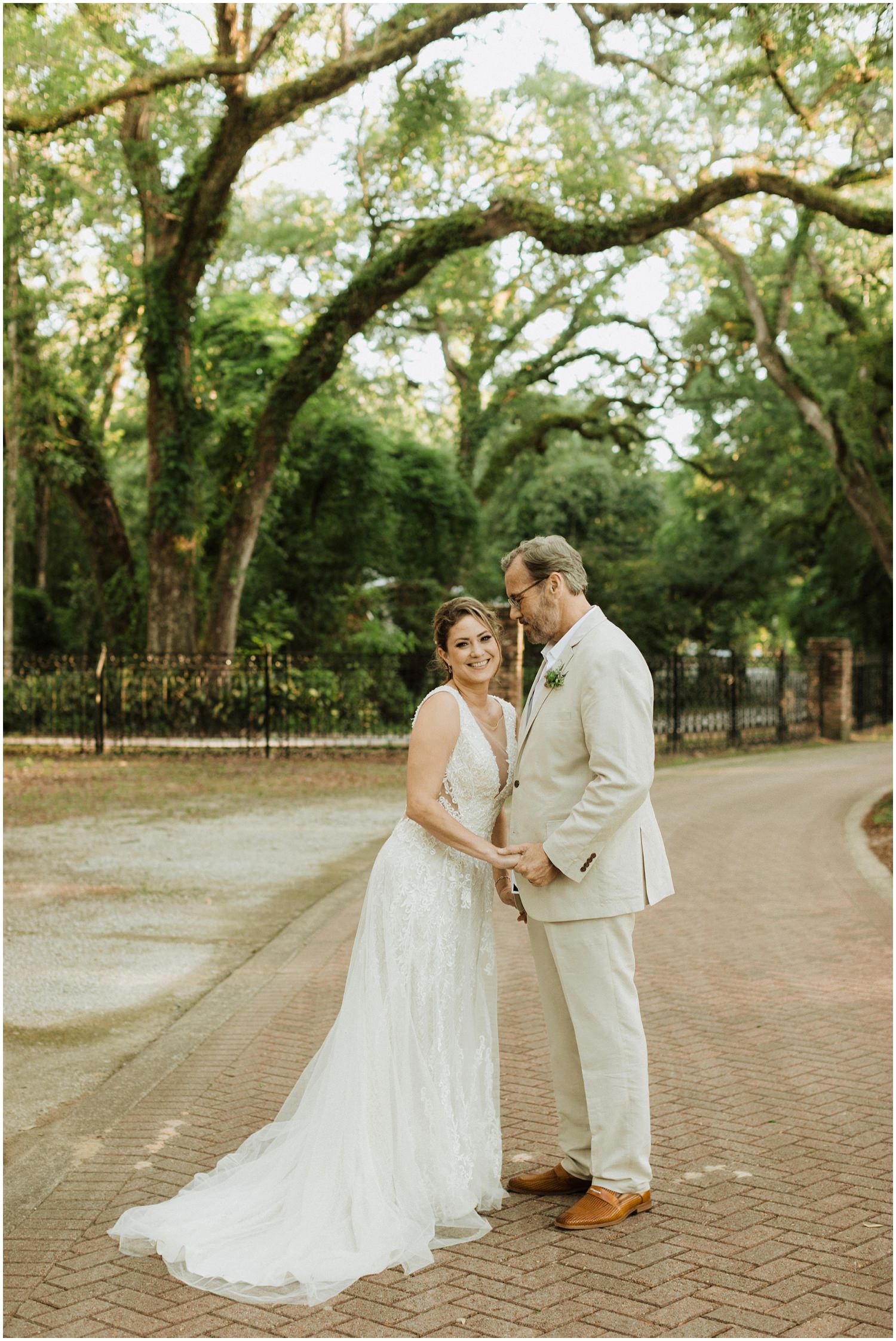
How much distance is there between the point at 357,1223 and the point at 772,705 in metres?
25.2

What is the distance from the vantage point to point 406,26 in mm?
19125

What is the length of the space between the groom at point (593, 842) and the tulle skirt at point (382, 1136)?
327 mm

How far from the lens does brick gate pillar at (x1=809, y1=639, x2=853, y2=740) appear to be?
2842 cm

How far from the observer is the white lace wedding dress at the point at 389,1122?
3.72 meters

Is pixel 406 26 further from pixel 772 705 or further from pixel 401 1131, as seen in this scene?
pixel 401 1131

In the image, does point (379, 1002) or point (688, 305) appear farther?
point (688, 305)

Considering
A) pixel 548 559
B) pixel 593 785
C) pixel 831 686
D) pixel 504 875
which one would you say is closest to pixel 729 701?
pixel 831 686

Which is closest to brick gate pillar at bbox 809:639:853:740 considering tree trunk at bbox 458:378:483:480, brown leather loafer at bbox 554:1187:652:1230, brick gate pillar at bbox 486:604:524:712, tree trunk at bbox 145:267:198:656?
tree trunk at bbox 458:378:483:480

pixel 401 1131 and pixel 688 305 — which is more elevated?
pixel 688 305

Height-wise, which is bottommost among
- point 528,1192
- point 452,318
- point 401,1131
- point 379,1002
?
point 528,1192

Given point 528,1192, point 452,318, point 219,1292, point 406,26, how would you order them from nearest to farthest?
point 219,1292, point 528,1192, point 406,26, point 452,318

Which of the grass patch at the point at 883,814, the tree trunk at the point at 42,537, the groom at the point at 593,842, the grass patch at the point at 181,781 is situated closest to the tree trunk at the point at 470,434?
the grass patch at the point at 181,781

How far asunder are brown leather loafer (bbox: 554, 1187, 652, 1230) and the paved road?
41mm

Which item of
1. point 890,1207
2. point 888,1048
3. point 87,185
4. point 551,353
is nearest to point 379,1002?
point 890,1207
